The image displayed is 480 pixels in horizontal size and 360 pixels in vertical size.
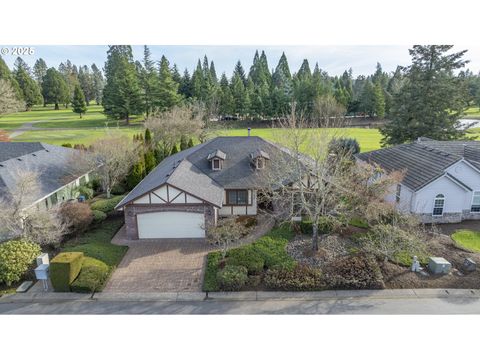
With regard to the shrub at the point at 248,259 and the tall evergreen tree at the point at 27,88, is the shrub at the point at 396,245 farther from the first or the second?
the tall evergreen tree at the point at 27,88

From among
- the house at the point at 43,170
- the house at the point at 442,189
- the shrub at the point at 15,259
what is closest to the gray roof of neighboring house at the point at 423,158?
the house at the point at 442,189

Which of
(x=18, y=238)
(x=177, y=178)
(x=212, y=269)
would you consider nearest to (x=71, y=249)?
(x=18, y=238)

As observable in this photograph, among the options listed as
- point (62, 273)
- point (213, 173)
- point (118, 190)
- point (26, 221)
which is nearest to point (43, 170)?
point (118, 190)

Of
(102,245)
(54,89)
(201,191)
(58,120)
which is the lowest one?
(102,245)

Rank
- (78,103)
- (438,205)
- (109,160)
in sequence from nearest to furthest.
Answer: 1. (438,205)
2. (109,160)
3. (78,103)

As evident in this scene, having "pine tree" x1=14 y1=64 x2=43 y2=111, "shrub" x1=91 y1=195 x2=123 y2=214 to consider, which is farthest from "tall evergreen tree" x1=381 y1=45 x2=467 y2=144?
"pine tree" x1=14 y1=64 x2=43 y2=111

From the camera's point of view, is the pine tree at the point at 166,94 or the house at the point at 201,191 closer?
the house at the point at 201,191

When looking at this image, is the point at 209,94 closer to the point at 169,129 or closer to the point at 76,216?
the point at 169,129

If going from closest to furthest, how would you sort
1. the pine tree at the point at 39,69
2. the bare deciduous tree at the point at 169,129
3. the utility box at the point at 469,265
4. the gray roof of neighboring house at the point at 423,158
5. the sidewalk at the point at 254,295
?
1. the sidewalk at the point at 254,295
2. the utility box at the point at 469,265
3. the gray roof of neighboring house at the point at 423,158
4. the bare deciduous tree at the point at 169,129
5. the pine tree at the point at 39,69
